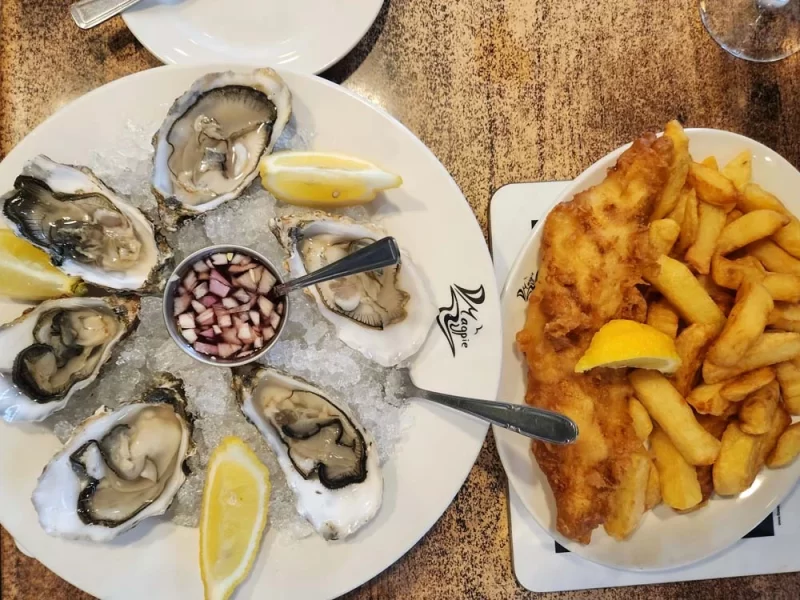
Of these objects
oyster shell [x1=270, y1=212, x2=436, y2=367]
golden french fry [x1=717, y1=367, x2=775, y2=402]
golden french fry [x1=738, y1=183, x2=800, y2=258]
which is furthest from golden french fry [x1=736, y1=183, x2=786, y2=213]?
oyster shell [x1=270, y1=212, x2=436, y2=367]

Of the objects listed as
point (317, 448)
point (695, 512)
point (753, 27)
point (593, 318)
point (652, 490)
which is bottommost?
point (695, 512)

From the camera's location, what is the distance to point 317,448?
1210mm

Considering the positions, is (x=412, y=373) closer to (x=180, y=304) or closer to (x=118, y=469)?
(x=180, y=304)

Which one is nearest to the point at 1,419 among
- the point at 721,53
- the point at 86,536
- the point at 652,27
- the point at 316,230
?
the point at 86,536

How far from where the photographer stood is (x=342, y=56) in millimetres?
1329

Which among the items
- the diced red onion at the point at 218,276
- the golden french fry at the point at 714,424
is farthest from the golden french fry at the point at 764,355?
the diced red onion at the point at 218,276

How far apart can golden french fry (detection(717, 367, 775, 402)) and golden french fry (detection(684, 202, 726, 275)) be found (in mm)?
213

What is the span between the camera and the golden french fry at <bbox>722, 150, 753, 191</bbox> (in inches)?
50.5

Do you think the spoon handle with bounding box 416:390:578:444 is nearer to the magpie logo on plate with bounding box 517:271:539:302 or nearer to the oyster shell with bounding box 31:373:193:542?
the magpie logo on plate with bounding box 517:271:539:302

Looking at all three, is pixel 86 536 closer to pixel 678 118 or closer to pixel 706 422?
pixel 706 422

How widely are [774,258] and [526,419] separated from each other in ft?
2.09

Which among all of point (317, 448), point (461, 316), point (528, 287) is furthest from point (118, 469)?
point (528, 287)

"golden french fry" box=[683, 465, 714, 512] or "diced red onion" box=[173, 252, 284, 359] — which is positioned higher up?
"diced red onion" box=[173, 252, 284, 359]

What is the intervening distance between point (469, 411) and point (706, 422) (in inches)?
20.7
